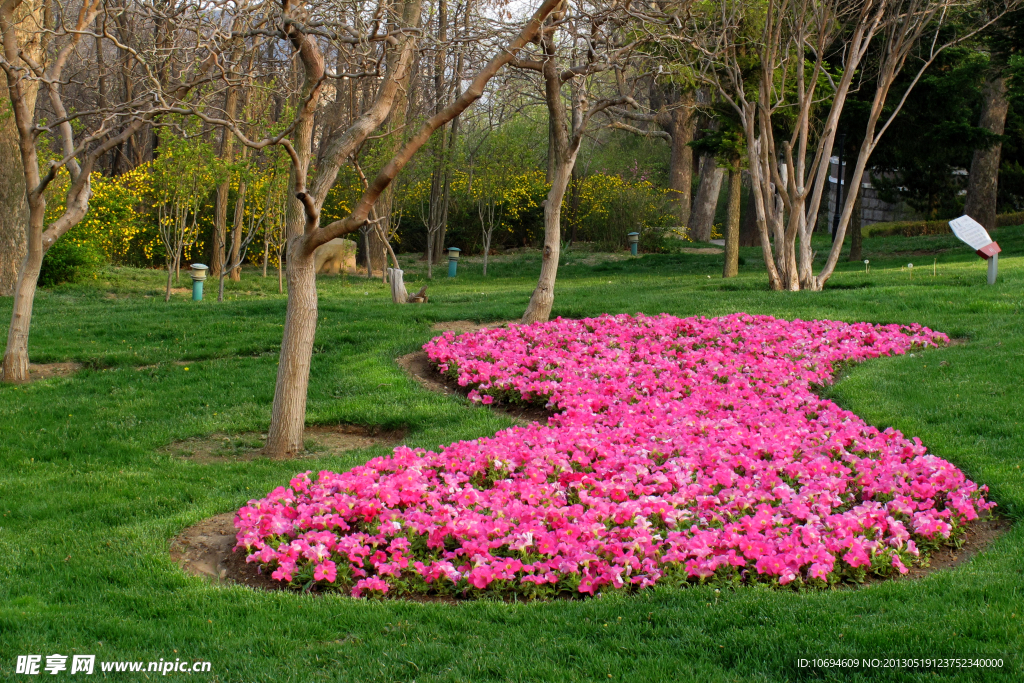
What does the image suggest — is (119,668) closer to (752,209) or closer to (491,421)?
(491,421)

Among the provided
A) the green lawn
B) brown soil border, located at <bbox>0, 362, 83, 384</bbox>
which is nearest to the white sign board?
the green lawn

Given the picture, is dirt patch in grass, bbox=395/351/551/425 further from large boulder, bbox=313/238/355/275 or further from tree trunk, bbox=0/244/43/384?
large boulder, bbox=313/238/355/275

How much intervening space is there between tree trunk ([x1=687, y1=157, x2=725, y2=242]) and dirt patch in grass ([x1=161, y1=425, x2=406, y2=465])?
2150 cm

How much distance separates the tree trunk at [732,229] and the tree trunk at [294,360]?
42.2 feet

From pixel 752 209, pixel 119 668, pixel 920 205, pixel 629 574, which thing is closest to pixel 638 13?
pixel 629 574

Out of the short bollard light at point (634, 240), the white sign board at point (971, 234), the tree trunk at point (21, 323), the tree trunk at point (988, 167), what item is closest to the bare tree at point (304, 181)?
the tree trunk at point (21, 323)

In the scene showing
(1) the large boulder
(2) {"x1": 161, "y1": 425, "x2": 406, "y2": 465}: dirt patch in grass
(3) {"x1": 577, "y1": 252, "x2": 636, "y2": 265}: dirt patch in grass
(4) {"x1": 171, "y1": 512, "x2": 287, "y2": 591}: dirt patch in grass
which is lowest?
(4) {"x1": 171, "y1": 512, "x2": 287, "y2": 591}: dirt patch in grass

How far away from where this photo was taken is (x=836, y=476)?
5.28m

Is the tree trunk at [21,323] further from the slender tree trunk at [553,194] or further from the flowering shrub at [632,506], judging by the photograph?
the slender tree trunk at [553,194]

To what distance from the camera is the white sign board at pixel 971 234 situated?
39.4ft

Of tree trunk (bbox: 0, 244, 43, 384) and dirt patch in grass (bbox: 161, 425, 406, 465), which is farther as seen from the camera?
tree trunk (bbox: 0, 244, 43, 384)

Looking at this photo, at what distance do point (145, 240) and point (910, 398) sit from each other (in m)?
18.2

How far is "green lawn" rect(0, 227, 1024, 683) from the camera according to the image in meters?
3.34

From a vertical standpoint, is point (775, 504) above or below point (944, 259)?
below
